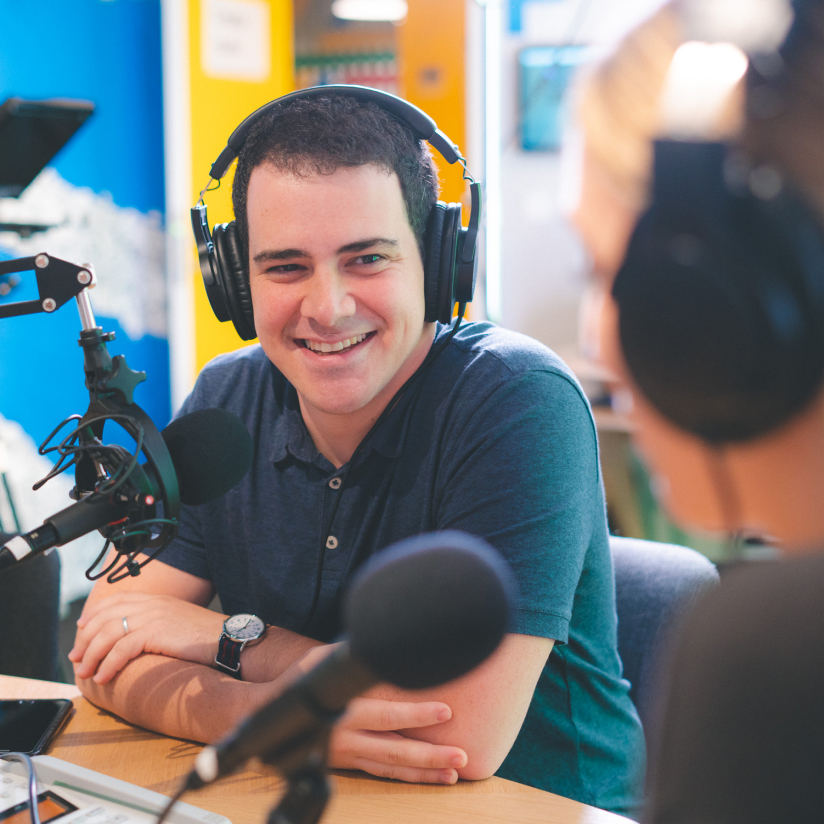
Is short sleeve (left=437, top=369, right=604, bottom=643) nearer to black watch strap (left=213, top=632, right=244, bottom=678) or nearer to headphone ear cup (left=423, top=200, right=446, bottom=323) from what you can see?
headphone ear cup (left=423, top=200, right=446, bottom=323)

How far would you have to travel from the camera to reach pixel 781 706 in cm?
40

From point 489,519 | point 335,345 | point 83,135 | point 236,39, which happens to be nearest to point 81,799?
point 489,519

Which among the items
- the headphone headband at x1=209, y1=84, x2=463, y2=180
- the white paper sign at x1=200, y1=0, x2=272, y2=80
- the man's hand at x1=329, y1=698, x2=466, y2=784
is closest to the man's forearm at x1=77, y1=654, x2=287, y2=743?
the man's hand at x1=329, y1=698, x2=466, y2=784

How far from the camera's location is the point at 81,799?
831 mm

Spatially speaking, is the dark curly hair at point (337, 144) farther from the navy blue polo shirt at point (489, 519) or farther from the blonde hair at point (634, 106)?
the blonde hair at point (634, 106)

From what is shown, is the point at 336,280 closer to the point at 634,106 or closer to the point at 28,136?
the point at 634,106

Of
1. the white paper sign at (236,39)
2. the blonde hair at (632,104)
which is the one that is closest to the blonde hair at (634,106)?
the blonde hair at (632,104)

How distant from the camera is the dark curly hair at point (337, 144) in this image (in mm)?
1157

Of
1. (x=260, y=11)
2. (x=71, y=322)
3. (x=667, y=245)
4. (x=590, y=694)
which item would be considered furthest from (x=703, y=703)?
(x=260, y=11)

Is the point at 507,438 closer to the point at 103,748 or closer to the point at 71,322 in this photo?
the point at 103,748

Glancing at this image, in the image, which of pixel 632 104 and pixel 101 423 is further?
pixel 101 423

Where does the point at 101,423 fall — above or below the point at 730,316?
below

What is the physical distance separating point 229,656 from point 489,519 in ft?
1.32

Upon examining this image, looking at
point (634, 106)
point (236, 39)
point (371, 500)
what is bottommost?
point (371, 500)
